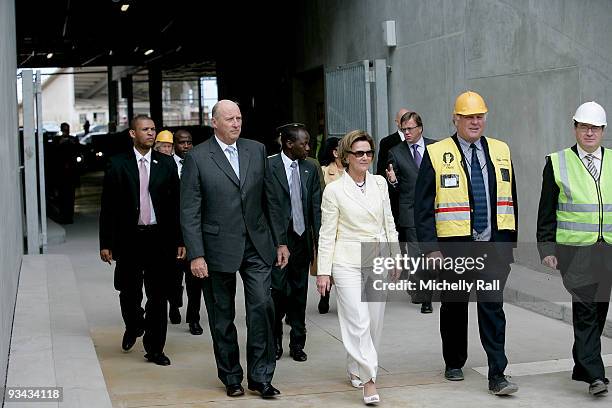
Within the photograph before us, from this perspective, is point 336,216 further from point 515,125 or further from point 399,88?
point 399,88

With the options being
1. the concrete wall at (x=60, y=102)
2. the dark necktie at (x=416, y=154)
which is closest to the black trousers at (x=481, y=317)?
the dark necktie at (x=416, y=154)

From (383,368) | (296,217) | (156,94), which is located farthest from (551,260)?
(156,94)

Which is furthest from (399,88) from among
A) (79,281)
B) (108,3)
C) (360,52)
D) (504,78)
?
(108,3)

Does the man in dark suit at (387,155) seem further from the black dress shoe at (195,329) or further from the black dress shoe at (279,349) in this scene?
the black dress shoe at (279,349)

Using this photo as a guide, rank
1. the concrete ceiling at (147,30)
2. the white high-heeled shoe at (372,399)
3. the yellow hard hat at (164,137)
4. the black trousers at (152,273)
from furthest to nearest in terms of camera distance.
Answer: the concrete ceiling at (147,30) → the yellow hard hat at (164,137) → the black trousers at (152,273) → the white high-heeled shoe at (372,399)

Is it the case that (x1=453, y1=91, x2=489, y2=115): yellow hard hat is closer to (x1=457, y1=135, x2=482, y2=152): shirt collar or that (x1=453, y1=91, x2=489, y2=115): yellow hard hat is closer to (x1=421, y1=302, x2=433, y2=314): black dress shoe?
(x1=457, y1=135, x2=482, y2=152): shirt collar

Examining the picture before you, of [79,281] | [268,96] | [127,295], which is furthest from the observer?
[268,96]

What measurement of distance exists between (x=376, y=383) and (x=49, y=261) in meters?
7.01

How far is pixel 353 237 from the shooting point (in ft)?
25.2

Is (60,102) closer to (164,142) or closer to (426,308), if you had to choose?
(164,142)

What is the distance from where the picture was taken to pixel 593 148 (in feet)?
24.8

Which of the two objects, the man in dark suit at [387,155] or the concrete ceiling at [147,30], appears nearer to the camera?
the man in dark suit at [387,155]

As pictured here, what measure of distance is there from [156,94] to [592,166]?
145 feet

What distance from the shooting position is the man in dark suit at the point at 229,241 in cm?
761
